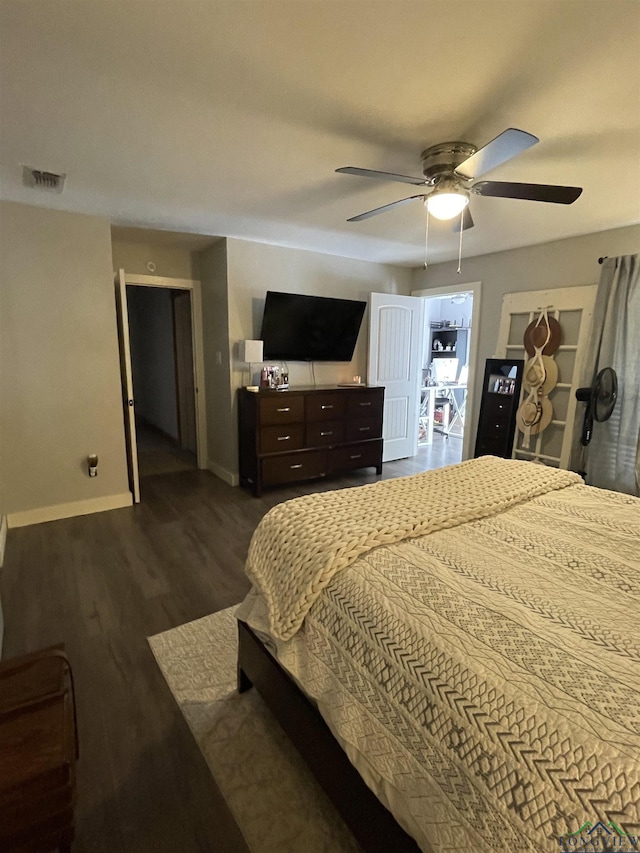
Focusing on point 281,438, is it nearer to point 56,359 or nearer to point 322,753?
point 56,359

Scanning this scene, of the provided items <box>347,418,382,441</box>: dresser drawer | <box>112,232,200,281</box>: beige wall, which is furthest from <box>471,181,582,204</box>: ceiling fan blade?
<box>112,232,200,281</box>: beige wall

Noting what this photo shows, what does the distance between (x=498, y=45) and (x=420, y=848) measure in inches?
90.9

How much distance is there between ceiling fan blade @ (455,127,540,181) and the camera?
4.73 ft

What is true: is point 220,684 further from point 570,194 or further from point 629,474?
point 629,474

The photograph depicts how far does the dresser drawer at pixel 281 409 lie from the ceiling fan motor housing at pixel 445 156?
2.30 metres

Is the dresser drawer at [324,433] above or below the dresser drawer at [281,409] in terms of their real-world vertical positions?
below

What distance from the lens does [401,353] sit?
5129 millimetres

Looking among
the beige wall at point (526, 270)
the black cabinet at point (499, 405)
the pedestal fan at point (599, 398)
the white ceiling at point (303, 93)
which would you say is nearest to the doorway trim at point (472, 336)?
the beige wall at point (526, 270)

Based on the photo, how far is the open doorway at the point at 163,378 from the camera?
5.06 metres

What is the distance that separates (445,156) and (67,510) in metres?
3.74

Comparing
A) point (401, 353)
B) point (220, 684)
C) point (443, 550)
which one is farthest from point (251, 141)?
point (401, 353)

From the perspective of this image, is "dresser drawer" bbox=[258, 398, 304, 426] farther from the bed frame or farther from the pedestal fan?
the pedestal fan

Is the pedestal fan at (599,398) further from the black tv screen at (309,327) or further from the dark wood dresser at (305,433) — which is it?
the black tv screen at (309,327)

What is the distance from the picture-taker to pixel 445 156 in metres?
2.00
